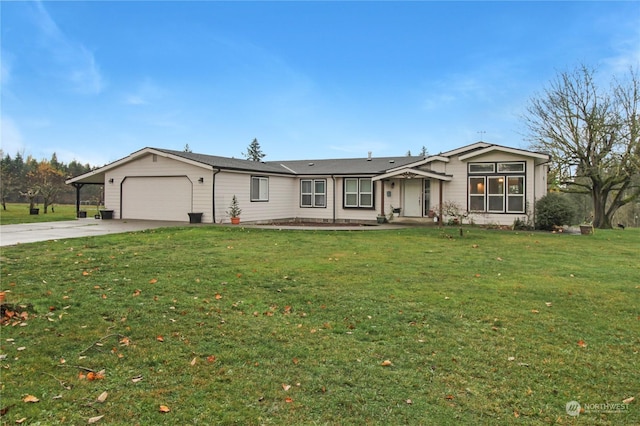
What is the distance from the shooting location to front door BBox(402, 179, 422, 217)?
19.8 m

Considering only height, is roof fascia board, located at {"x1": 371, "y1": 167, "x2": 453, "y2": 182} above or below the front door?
above

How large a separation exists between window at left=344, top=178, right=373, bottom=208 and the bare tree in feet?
31.3

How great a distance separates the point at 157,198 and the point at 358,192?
32.7 feet

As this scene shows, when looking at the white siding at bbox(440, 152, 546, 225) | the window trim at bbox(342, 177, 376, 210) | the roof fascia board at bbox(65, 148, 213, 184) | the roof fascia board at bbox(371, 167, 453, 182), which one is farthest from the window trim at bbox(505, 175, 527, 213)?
the roof fascia board at bbox(65, 148, 213, 184)

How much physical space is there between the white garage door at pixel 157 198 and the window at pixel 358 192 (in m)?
7.94

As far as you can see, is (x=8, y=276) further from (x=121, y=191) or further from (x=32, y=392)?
(x=121, y=191)

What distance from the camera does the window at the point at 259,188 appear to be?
19.9 meters

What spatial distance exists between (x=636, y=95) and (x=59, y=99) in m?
30.0

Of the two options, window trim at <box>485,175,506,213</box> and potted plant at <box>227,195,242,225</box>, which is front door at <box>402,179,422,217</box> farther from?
potted plant at <box>227,195,242,225</box>

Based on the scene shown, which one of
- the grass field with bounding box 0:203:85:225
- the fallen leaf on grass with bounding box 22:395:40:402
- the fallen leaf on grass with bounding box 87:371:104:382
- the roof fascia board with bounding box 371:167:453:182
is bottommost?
the fallen leaf on grass with bounding box 22:395:40:402

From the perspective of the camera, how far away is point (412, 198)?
20.0m

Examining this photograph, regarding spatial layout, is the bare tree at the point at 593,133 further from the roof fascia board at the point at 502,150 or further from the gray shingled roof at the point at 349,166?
the gray shingled roof at the point at 349,166

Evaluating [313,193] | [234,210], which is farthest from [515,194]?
[234,210]

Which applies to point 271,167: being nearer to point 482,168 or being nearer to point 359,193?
point 359,193
